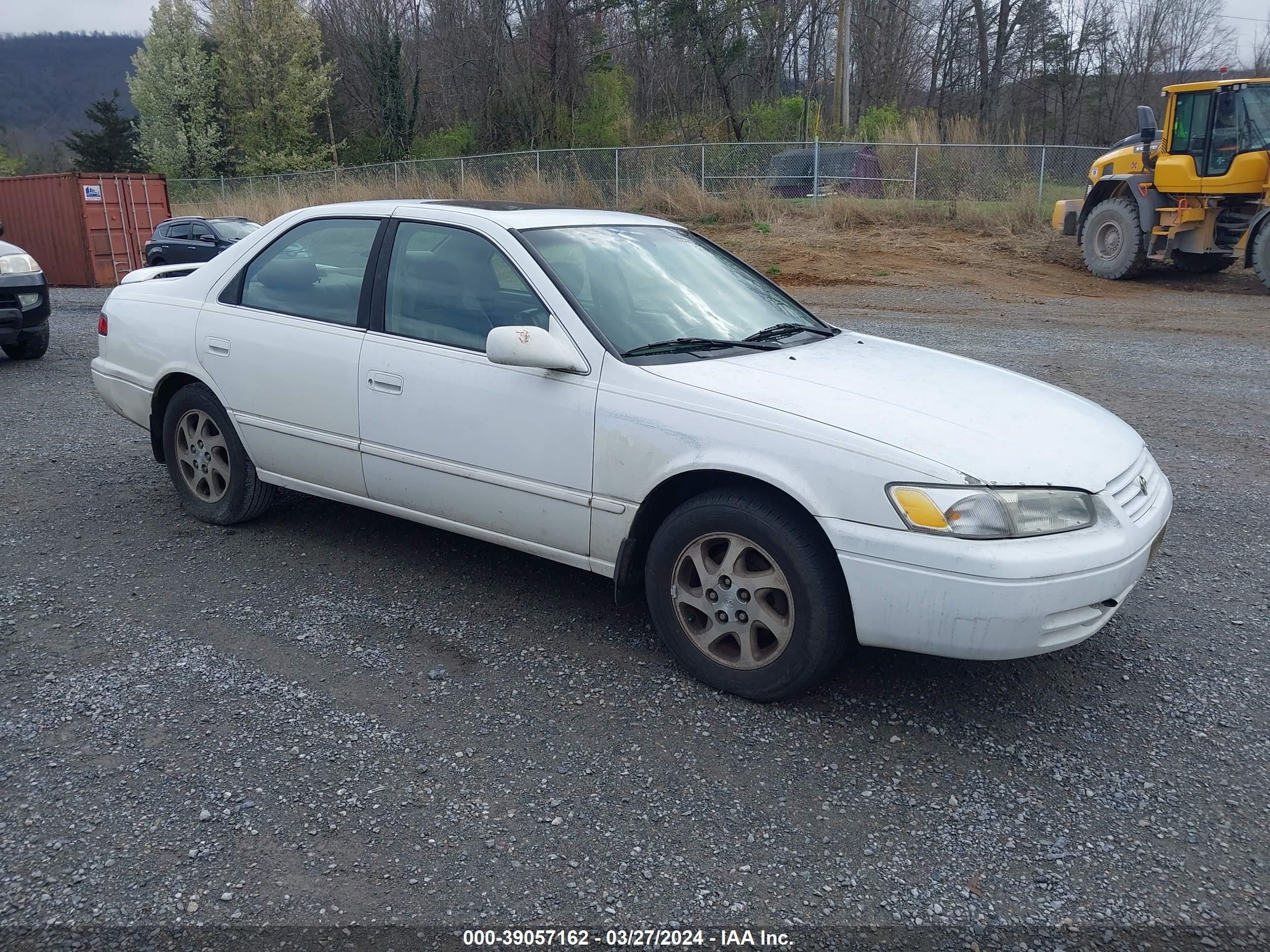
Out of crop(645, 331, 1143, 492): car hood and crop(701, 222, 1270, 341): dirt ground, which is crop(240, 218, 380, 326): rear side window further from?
crop(701, 222, 1270, 341): dirt ground

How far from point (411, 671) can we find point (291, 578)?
1141 millimetres

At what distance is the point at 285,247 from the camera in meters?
4.85

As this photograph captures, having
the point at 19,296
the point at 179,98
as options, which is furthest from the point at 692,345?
the point at 179,98

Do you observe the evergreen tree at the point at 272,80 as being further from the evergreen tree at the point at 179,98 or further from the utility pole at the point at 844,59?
the utility pole at the point at 844,59

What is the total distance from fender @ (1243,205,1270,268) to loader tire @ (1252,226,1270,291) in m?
0.03

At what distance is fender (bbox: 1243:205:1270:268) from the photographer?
14.8 meters

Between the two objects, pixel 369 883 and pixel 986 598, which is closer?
pixel 369 883

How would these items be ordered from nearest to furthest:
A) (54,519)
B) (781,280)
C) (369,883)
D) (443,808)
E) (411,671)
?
(369,883)
(443,808)
(411,671)
(54,519)
(781,280)

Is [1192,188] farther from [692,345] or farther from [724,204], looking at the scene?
[692,345]

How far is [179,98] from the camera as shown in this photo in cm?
4278

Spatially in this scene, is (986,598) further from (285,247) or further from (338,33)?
(338,33)

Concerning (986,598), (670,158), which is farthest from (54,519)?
(670,158)

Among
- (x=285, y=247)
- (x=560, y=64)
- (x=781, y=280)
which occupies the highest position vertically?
(x=560, y=64)

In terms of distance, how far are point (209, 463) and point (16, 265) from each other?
6412 millimetres
